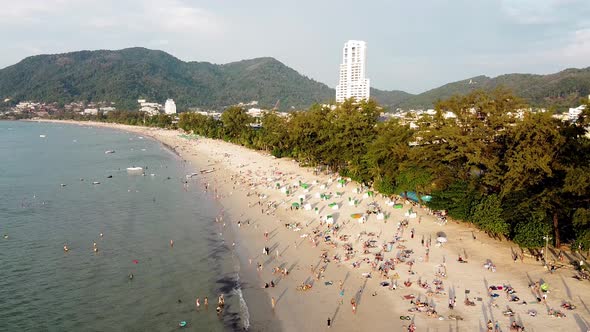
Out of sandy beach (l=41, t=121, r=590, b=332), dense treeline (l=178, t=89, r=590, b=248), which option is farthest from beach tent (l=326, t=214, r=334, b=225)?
dense treeline (l=178, t=89, r=590, b=248)

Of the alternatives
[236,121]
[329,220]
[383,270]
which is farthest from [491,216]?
[236,121]

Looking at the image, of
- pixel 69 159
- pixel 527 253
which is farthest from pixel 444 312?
pixel 69 159

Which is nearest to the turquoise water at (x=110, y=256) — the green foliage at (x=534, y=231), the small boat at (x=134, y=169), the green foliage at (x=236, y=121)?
the small boat at (x=134, y=169)

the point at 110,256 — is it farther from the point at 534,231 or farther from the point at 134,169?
the point at 134,169

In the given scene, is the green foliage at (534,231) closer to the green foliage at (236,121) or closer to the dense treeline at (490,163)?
the dense treeline at (490,163)

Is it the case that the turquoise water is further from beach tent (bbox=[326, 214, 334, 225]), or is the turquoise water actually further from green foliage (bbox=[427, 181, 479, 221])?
green foliage (bbox=[427, 181, 479, 221])
